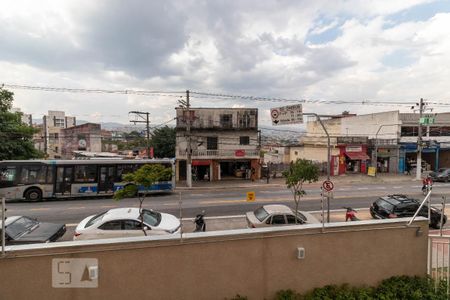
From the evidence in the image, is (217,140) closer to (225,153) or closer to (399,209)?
(225,153)

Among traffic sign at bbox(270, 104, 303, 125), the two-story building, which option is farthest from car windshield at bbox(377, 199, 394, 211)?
the two-story building

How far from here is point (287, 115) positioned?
17.1 metres

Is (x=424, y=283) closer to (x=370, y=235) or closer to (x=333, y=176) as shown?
(x=370, y=235)

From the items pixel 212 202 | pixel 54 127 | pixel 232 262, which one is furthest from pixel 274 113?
pixel 54 127

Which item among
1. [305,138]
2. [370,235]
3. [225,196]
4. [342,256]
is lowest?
[225,196]

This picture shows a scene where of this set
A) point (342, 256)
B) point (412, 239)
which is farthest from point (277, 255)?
point (412, 239)

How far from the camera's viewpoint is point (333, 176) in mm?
35312

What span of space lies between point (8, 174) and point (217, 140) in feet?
63.2

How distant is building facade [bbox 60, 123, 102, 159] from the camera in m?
57.2

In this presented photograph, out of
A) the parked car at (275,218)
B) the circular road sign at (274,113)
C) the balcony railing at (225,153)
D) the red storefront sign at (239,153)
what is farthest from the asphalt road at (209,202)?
the circular road sign at (274,113)

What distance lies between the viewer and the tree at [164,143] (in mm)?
44656

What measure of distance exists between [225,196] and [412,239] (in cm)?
1694

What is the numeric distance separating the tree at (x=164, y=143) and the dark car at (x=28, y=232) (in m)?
33.3

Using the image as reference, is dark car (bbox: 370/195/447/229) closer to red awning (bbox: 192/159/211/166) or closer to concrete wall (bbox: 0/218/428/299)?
concrete wall (bbox: 0/218/428/299)
